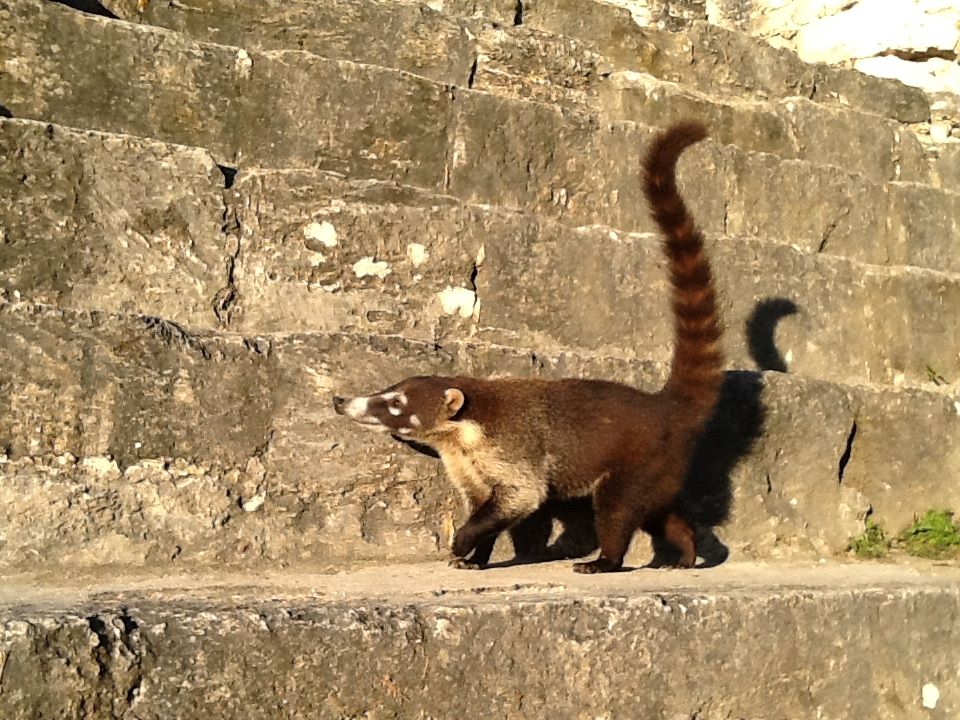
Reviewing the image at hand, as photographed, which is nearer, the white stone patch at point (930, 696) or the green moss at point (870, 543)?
the white stone patch at point (930, 696)

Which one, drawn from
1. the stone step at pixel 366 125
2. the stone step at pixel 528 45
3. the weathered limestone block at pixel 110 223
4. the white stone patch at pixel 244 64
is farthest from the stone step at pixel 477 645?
the stone step at pixel 528 45

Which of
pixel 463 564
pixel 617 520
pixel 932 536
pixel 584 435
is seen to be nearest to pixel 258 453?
pixel 463 564

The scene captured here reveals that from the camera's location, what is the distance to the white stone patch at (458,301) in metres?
4.07

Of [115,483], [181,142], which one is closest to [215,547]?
[115,483]

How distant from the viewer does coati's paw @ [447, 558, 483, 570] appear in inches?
132

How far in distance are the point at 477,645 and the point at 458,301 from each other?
72.4 inches

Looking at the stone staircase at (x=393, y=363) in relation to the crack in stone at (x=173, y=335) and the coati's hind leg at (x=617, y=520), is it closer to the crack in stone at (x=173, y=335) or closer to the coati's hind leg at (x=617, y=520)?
the crack in stone at (x=173, y=335)

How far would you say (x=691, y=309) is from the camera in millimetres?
3709

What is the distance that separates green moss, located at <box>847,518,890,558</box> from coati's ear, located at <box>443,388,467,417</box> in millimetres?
1862

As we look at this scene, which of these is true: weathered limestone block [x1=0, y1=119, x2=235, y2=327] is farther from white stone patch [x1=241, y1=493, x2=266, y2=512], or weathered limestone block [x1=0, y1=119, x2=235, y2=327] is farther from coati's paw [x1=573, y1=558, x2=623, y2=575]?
coati's paw [x1=573, y1=558, x2=623, y2=575]

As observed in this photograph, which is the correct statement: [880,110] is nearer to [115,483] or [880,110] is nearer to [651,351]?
[651,351]

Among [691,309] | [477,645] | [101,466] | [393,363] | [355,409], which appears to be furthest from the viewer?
[691,309]

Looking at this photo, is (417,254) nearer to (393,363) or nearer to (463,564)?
(393,363)

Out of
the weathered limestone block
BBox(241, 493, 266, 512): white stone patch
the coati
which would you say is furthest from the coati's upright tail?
the weathered limestone block
